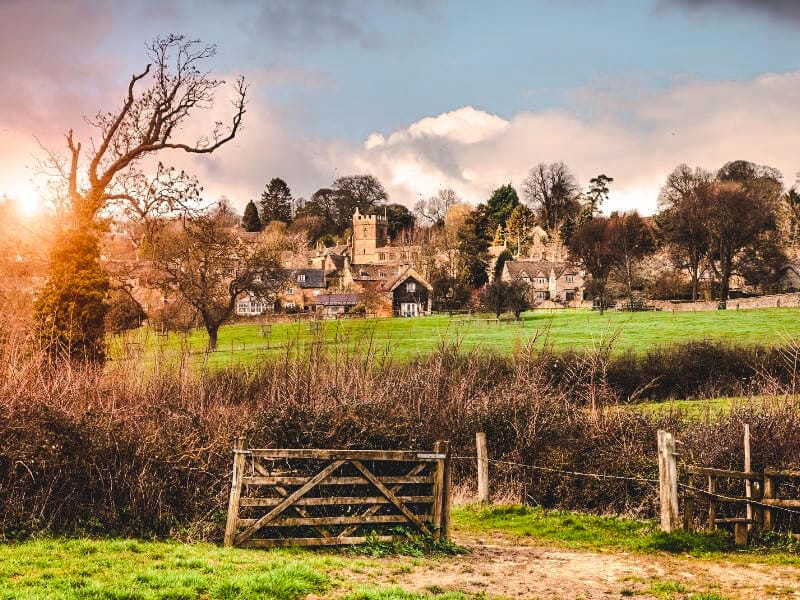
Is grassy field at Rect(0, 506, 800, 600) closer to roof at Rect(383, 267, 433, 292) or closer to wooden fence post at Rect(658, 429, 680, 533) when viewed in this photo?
wooden fence post at Rect(658, 429, 680, 533)

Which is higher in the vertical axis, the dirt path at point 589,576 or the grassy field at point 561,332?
the grassy field at point 561,332

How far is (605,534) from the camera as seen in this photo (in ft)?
48.7

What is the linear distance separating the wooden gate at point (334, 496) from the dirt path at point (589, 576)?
1025 millimetres

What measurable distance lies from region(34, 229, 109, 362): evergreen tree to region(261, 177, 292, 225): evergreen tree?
106406mm

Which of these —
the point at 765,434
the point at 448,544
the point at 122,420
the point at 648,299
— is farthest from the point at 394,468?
the point at 648,299

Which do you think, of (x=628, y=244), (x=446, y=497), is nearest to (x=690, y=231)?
(x=628, y=244)

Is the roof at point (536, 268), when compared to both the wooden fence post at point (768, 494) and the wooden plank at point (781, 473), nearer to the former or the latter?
the wooden fence post at point (768, 494)

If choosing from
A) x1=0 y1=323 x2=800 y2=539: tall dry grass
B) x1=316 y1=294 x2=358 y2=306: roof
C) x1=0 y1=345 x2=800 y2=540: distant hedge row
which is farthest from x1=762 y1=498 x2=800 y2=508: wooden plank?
x1=316 y1=294 x2=358 y2=306: roof

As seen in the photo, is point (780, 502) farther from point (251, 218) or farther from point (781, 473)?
point (251, 218)

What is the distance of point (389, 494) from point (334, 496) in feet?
2.92

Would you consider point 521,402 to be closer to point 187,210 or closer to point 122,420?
point 122,420

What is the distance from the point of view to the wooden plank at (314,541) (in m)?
11.1

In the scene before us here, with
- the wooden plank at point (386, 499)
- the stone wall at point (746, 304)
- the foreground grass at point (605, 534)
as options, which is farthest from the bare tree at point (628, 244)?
the wooden plank at point (386, 499)

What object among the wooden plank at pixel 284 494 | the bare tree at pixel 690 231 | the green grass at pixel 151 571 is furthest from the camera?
the bare tree at pixel 690 231
